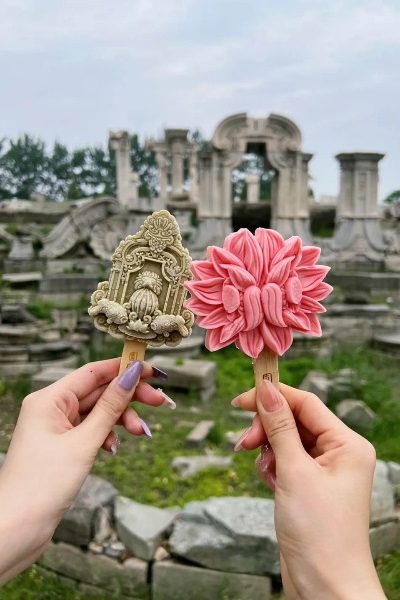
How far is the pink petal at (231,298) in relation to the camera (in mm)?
1706

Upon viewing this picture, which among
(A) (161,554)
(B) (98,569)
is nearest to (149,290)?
(A) (161,554)

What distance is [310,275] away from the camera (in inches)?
70.9

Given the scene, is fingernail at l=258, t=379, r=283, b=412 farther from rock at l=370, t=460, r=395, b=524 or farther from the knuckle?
rock at l=370, t=460, r=395, b=524

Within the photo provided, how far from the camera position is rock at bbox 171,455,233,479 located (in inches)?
149

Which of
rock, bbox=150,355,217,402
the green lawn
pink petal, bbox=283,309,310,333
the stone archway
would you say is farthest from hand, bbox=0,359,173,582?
the stone archway

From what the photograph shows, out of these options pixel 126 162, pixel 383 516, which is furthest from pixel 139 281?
pixel 126 162

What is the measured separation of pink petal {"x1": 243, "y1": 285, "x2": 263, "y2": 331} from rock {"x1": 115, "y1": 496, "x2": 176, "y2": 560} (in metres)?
1.61

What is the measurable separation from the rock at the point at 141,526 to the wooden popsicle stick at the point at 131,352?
4.25 feet

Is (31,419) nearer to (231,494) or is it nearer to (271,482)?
(271,482)

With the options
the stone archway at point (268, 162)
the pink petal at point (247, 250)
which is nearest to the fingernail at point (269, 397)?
the pink petal at point (247, 250)

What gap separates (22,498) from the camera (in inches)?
55.6

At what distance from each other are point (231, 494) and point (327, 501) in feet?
7.36

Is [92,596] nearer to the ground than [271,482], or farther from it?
nearer to the ground

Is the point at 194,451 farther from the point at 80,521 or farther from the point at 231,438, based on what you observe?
the point at 80,521
